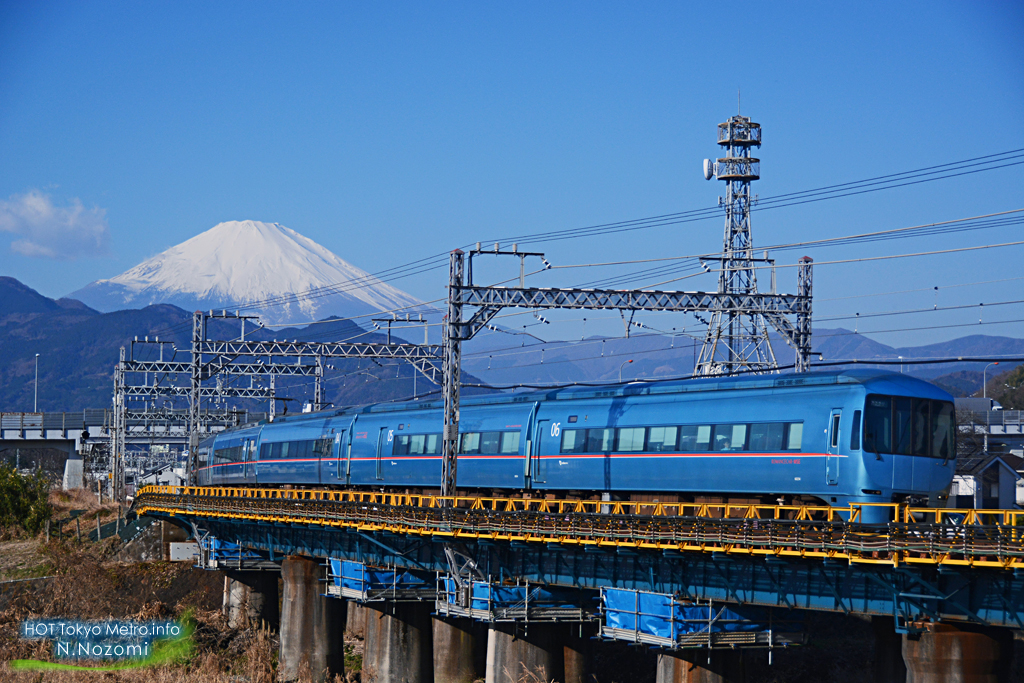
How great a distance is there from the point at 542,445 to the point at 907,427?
43.2 ft

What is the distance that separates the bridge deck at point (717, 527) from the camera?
23.0 metres

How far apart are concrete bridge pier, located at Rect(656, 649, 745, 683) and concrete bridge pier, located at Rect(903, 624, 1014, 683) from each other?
21.8ft

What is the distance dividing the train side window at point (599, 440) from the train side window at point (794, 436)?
6.90m

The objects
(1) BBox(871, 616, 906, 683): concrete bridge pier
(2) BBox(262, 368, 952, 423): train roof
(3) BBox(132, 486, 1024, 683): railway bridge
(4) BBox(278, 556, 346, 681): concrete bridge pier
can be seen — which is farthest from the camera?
(4) BBox(278, 556, 346, 681): concrete bridge pier

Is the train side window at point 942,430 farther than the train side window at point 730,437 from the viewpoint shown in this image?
No

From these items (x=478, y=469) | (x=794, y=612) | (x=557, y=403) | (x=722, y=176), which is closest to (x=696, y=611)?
(x=794, y=612)

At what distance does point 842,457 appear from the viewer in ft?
94.8

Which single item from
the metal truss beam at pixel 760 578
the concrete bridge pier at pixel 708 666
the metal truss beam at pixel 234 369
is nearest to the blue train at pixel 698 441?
the metal truss beam at pixel 760 578

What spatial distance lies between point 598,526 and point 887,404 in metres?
8.27

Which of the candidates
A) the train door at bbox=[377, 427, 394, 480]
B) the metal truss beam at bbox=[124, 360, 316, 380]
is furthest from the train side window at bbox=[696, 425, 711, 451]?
the metal truss beam at bbox=[124, 360, 316, 380]

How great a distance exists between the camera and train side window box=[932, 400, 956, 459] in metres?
29.8

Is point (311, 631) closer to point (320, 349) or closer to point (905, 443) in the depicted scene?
point (320, 349)

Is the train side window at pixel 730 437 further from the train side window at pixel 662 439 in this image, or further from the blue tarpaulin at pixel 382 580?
the blue tarpaulin at pixel 382 580

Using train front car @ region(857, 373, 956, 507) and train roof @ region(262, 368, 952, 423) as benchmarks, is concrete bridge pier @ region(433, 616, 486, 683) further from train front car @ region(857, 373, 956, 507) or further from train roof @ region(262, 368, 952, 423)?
train front car @ region(857, 373, 956, 507)
